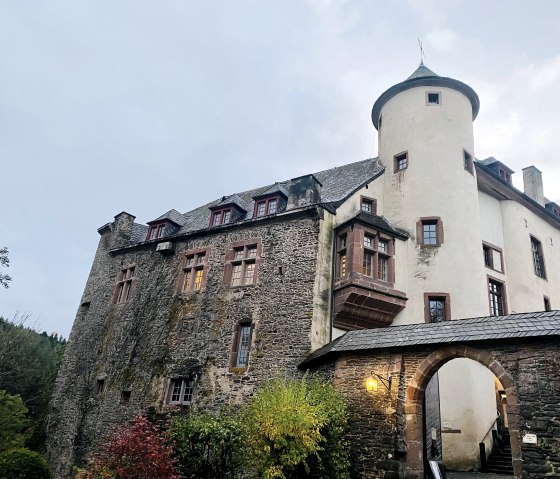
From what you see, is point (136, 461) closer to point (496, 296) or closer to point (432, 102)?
point (496, 296)

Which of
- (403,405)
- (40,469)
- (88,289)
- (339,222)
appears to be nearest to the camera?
(403,405)

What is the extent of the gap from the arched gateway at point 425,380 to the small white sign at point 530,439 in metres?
0.02

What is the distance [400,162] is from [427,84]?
3.60 meters

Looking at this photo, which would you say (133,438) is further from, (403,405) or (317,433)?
(403,405)

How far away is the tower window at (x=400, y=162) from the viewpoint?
63.7 feet

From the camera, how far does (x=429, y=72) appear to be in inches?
820

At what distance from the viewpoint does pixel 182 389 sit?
56.3 ft

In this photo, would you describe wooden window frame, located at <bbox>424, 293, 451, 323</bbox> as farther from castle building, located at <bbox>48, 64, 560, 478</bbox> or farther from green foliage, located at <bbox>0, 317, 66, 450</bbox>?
green foliage, located at <bbox>0, 317, 66, 450</bbox>

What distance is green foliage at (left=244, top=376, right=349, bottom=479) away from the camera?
1040cm

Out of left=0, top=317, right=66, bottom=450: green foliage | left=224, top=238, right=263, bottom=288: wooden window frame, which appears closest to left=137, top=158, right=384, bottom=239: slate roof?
left=224, top=238, right=263, bottom=288: wooden window frame

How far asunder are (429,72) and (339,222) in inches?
346

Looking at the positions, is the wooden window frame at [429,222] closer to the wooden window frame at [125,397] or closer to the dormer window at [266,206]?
the dormer window at [266,206]

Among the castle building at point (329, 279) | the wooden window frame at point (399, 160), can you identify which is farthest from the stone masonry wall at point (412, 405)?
the wooden window frame at point (399, 160)

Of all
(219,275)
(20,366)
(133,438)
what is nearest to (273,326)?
(219,275)
